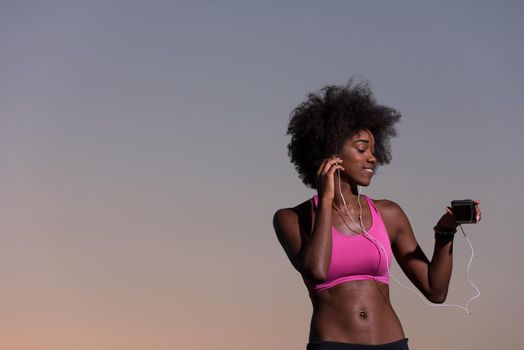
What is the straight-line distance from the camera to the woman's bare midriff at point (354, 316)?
5109mm

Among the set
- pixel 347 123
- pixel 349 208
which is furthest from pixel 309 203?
pixel 347 123

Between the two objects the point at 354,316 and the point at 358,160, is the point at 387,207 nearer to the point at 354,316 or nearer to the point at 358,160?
the point at 358,160

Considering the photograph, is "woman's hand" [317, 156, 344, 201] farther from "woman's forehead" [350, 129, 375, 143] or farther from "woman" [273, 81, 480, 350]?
"woman's forehead" [350, 129, 375, 143]

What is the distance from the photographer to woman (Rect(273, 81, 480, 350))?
514 cm

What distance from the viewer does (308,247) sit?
518cm

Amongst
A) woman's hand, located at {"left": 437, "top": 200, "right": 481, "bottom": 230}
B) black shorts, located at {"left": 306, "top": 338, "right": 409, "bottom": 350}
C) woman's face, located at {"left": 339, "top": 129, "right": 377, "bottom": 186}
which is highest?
woman's face, located at {"left": 339, "top": 129, "right": 377, "bottom": 186}

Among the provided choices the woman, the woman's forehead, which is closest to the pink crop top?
the woman

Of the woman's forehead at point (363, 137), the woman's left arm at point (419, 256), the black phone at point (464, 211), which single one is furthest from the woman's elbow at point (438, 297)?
the woman's forehead at point (363, 137)

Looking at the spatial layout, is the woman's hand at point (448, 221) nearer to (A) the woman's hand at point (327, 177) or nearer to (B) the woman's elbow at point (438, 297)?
(B) the woman's elbow at point (438, 297)

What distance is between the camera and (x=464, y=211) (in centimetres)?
524

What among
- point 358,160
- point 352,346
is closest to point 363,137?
point 358,160

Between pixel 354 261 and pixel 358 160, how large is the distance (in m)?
0.68

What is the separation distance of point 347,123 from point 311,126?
0.32m

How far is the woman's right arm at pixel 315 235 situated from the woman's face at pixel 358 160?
0.07 m
